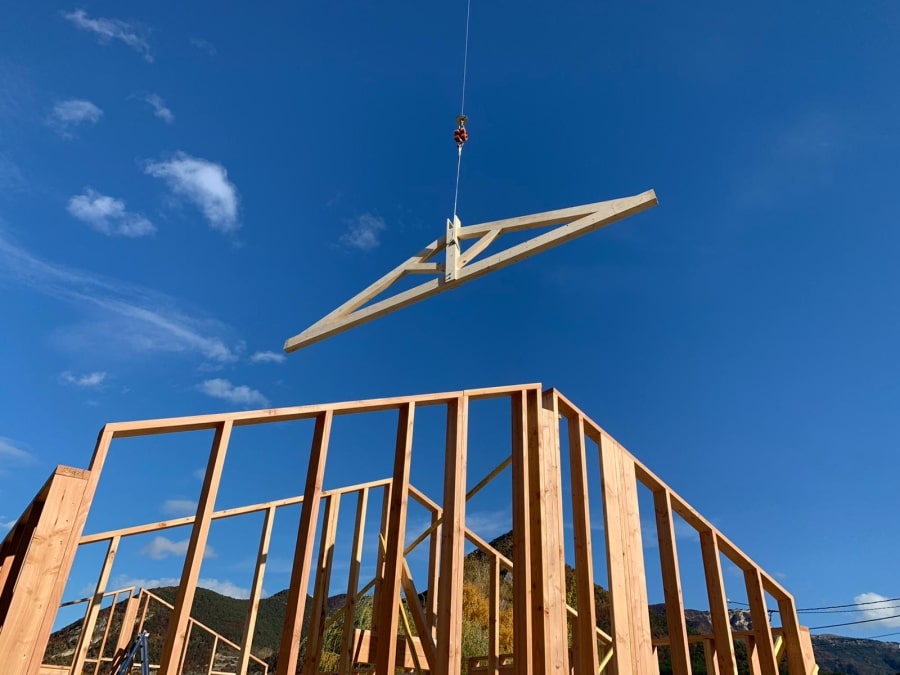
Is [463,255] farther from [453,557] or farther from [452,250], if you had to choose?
[453,557]

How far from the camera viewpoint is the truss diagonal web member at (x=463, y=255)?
4316 mm

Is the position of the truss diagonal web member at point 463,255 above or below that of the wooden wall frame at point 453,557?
above

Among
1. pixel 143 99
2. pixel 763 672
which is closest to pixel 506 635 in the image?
pixel 763 672

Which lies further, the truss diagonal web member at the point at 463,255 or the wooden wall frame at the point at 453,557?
the truss diagonal web member at the point at 463,255

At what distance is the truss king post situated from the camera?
4.63 m

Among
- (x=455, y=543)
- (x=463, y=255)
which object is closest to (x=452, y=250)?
(x=463, y=255)

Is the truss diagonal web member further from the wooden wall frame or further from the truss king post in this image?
the wooden wall frame

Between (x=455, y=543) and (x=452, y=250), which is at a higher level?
(x=452, y=250)

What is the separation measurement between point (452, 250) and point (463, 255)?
105mm

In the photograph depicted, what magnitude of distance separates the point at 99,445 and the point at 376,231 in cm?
1239

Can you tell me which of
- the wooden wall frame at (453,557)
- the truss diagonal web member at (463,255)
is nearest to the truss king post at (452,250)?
the truss diagonal web member at (463,255)

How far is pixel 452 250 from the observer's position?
4.75 m

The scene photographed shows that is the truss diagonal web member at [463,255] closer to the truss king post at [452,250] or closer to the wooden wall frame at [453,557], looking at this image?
the truss king post at [452,250]

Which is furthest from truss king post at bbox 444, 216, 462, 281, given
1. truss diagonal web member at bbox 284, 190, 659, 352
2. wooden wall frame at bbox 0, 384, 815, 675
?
wooden wall frame at bbox 0, 384, 815, 675
